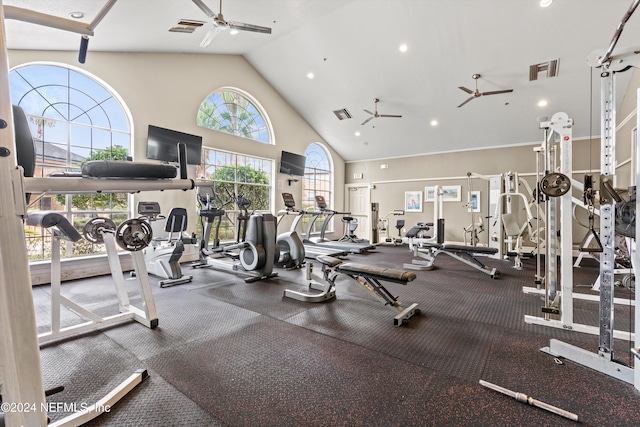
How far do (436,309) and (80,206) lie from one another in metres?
5.64

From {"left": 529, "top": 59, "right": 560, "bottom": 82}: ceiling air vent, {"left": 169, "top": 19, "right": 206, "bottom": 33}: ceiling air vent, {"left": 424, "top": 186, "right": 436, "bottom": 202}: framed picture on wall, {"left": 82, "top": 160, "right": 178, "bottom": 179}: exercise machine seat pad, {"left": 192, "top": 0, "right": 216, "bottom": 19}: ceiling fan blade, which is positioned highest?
{"left": 529, "top": 59, "right": 560, "bottom": 82}: ceiling air vent

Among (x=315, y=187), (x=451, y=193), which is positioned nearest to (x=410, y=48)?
(x=451, y=193)

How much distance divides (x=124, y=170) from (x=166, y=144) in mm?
4546

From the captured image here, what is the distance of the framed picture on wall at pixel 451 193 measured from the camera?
8.86m

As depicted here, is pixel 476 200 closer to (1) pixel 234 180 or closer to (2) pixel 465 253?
(2) pixel 465 253

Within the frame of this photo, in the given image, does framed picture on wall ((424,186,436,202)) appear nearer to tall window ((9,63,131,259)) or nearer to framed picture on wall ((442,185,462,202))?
framed picture on wall ((442,185,462,202))

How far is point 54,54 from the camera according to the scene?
4430mm

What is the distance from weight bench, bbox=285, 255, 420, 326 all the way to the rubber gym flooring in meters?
0.11

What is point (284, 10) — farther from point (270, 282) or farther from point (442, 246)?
point (442, 246)

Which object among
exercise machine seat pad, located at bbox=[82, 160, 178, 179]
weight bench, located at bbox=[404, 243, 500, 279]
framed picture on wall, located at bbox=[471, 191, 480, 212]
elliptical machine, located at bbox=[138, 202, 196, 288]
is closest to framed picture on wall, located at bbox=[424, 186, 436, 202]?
framed picture on wall, located at bbox=[471, 191, 480, 212]

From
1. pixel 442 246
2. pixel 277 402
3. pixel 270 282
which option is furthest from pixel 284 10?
pixel 277 402

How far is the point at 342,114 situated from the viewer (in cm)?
841

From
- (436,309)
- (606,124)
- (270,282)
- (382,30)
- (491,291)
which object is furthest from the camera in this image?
(382,30)

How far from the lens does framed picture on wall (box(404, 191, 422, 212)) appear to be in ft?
31.1
